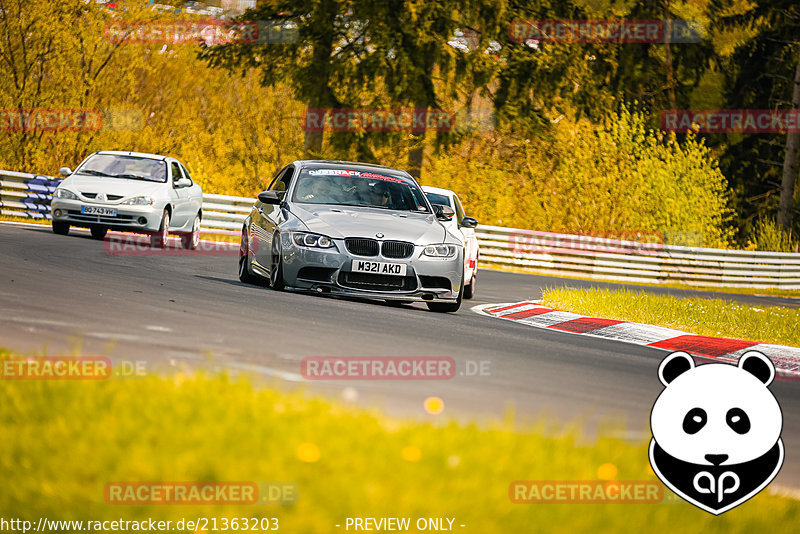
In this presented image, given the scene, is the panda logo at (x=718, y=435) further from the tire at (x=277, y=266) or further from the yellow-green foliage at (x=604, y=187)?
the yellow-green foliage at (x=604, y=187)

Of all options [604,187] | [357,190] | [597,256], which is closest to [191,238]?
[357,190]

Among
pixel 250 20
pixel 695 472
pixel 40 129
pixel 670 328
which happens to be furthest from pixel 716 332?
pixel 250 20

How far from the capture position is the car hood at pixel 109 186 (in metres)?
20.0

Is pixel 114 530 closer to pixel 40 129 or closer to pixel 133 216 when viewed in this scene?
pixel 133 216

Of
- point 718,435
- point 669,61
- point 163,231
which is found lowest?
point 163,231

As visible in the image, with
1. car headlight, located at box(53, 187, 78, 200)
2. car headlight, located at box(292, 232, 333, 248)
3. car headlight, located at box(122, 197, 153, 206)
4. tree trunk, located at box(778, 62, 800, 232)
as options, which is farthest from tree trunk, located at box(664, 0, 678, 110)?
car headlight, located at box(292, 232, 333, 248)

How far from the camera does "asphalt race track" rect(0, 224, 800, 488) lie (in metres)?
7.54

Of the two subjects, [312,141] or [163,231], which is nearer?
[163,231]

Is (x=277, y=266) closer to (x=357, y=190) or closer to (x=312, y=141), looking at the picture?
(x=357, y=190)

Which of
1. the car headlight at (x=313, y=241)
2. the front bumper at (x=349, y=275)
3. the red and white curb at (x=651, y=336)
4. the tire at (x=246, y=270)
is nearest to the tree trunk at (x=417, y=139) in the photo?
the red and white curb at (x=651, y=336)

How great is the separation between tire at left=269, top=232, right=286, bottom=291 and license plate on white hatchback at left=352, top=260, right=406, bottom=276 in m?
0.96

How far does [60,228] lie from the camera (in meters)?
21.0

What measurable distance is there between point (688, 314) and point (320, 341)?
9024 mm

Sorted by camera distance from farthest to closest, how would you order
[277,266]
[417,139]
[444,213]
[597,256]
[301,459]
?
[417,139], [597,256], [444,213], [277,266], [301,459]
